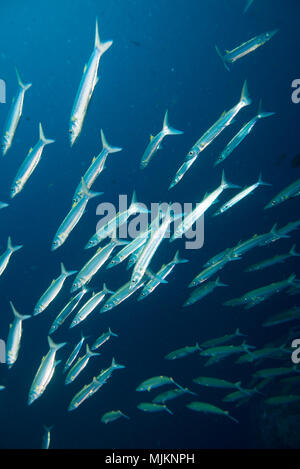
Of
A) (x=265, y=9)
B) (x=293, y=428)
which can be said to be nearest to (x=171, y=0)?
(x=265, y=9)

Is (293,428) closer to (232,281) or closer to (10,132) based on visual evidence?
(232,281)

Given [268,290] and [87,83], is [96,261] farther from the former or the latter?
[268,290]

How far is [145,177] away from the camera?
959 centimetres

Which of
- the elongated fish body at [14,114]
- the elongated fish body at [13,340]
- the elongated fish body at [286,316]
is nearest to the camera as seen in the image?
the elongated fish body at [14,114]

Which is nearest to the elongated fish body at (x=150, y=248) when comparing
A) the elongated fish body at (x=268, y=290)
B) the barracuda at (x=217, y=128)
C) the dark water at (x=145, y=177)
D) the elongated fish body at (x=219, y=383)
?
the barracuda at (x=217, y=128)

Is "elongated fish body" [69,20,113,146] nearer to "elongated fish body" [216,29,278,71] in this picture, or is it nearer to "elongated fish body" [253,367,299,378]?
"elongated fish body" [216,29,278,71]

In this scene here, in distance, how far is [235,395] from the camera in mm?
6180

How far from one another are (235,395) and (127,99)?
847 cm

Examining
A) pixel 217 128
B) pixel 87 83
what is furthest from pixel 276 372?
pixel 87 83

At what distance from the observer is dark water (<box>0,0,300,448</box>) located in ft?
24.4

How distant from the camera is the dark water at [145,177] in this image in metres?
7.44

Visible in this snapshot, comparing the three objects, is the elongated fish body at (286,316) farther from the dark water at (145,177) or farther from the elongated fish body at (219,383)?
the dark water at (145,177)

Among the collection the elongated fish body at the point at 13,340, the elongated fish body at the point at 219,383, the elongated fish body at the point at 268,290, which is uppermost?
the elongated fish body at the point at 268,290

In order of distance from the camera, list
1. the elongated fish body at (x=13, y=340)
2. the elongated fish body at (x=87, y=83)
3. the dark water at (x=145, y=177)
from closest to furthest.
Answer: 1. the elongated fish body at (x=87, y=83)
2. the elongated fish body at (x=13, y=340)
3. the dark water at (x=145, y=177)
